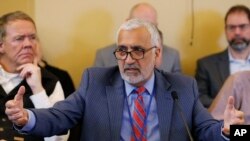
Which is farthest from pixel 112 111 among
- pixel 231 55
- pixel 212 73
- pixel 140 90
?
pixel 231 55

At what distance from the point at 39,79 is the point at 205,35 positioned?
2.04 metres

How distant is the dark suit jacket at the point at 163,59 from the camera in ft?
12.0

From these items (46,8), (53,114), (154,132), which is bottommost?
(154,132)

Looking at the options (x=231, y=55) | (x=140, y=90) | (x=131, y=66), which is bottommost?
(x=231, y=55)

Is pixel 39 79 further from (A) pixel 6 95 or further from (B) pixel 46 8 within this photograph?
(B) pixel 46 8

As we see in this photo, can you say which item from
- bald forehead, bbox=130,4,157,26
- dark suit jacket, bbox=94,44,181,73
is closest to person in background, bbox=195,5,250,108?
dark suit jacket, bbox=94,44,181,73

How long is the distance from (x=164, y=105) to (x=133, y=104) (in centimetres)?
14

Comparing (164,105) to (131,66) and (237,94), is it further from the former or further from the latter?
(237,94)

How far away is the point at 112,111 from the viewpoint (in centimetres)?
204

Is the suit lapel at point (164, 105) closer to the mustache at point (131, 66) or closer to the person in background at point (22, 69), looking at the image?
the mustache at point (131, 66)

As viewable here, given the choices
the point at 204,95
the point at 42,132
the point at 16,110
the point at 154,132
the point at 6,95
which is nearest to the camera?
the point at 16,110

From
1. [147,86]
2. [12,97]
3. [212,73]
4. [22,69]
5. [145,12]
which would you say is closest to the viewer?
[147,86]

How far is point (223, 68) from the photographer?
3816 mm

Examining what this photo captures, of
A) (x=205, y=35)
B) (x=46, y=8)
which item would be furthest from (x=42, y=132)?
(x=205, y=35)
